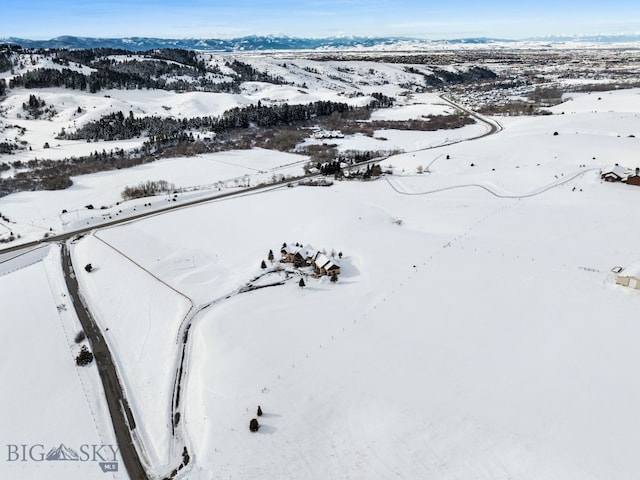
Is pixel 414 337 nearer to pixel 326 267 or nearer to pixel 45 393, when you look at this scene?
pixel 326 267

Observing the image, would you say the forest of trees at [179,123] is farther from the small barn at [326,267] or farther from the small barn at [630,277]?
the small barn at [630,277]

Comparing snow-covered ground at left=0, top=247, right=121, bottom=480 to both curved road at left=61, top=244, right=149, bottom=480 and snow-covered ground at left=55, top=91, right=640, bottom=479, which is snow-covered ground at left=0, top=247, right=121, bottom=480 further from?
snow-covered ground at left=55, top=91, right=640, bottom=479

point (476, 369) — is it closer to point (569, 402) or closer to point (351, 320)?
point (569, 402)

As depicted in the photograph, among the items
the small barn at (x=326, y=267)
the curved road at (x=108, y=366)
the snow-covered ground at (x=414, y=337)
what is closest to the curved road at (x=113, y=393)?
the curved road at (x=108, y=366)

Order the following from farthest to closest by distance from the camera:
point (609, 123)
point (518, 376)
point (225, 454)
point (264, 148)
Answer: point (264, 148) < point (609, 123) < point (518, 376) < point (225, 454)

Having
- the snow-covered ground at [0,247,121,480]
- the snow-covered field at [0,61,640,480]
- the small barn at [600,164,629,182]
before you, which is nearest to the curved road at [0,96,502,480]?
the snow-covered ground at [0,247,121,480]

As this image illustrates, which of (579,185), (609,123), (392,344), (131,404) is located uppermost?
(609,123)

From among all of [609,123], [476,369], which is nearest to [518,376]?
[476,369]
